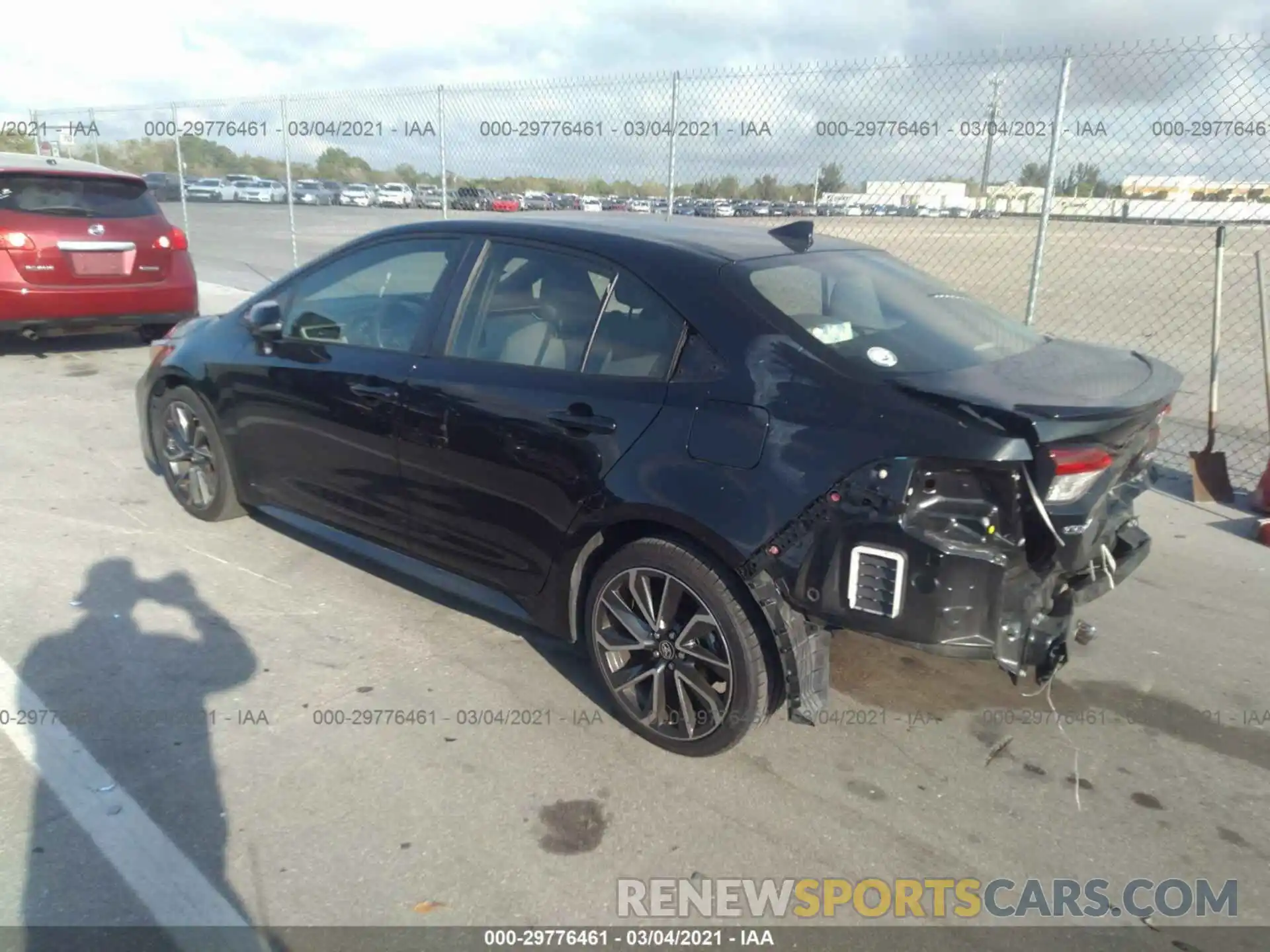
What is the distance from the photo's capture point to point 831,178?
8180 mm

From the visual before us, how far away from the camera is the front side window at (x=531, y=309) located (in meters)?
3.50

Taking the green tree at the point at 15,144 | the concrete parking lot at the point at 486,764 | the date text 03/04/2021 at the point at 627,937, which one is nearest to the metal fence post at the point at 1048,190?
the concrete parking lot at the point at 486,764

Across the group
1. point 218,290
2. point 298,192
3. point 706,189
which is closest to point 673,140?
point 706,189

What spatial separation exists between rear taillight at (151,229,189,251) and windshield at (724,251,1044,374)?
757 cm

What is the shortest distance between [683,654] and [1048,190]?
15.2ft

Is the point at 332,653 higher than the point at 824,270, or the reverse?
the point at 824,270

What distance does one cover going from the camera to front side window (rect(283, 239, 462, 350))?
3.95m

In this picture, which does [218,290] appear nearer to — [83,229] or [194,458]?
[83,229]

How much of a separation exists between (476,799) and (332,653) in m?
1.17

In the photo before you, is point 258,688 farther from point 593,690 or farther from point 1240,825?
point 1240,825

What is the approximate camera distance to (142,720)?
133 inches

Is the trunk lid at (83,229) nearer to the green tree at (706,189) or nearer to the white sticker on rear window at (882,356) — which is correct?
the green tree at (706,189)

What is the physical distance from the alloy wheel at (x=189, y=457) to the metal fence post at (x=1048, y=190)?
4838mm

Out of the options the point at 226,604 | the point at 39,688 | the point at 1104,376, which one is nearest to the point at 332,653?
the point at 226,604
